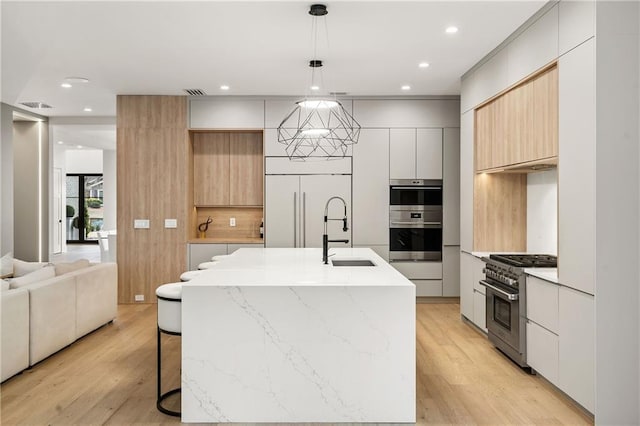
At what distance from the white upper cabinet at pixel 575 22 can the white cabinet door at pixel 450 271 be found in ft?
11.5

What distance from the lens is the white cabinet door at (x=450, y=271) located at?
20.7ft

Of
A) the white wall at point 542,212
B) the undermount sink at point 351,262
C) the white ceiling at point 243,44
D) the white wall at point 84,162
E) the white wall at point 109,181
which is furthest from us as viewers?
the white wall at point 84,162

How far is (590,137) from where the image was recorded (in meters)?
2.83

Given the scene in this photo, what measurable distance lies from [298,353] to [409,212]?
3828 mm

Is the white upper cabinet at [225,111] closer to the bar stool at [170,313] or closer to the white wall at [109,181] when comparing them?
the bar stool at [170,313]

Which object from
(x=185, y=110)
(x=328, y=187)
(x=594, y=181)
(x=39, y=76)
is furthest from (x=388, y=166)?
(x=39, y=76)

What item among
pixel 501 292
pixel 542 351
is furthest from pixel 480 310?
pixel 542 351

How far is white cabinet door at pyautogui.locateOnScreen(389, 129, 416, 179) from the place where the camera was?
629cm

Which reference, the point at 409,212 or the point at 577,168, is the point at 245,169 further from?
the point at 577,168

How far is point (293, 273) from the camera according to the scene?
325 cm

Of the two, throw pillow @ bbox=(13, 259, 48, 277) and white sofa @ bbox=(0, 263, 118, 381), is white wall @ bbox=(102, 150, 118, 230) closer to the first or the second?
throw pillow @ bbox=(13, 259, 48, 277)

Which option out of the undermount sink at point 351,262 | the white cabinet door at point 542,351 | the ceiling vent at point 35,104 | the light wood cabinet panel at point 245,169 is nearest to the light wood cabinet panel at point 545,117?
the white cabinet door at point 542,351

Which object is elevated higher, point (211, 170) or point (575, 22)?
point (575, 22)

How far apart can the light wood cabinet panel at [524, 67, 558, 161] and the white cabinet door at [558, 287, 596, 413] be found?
40.5 inches
